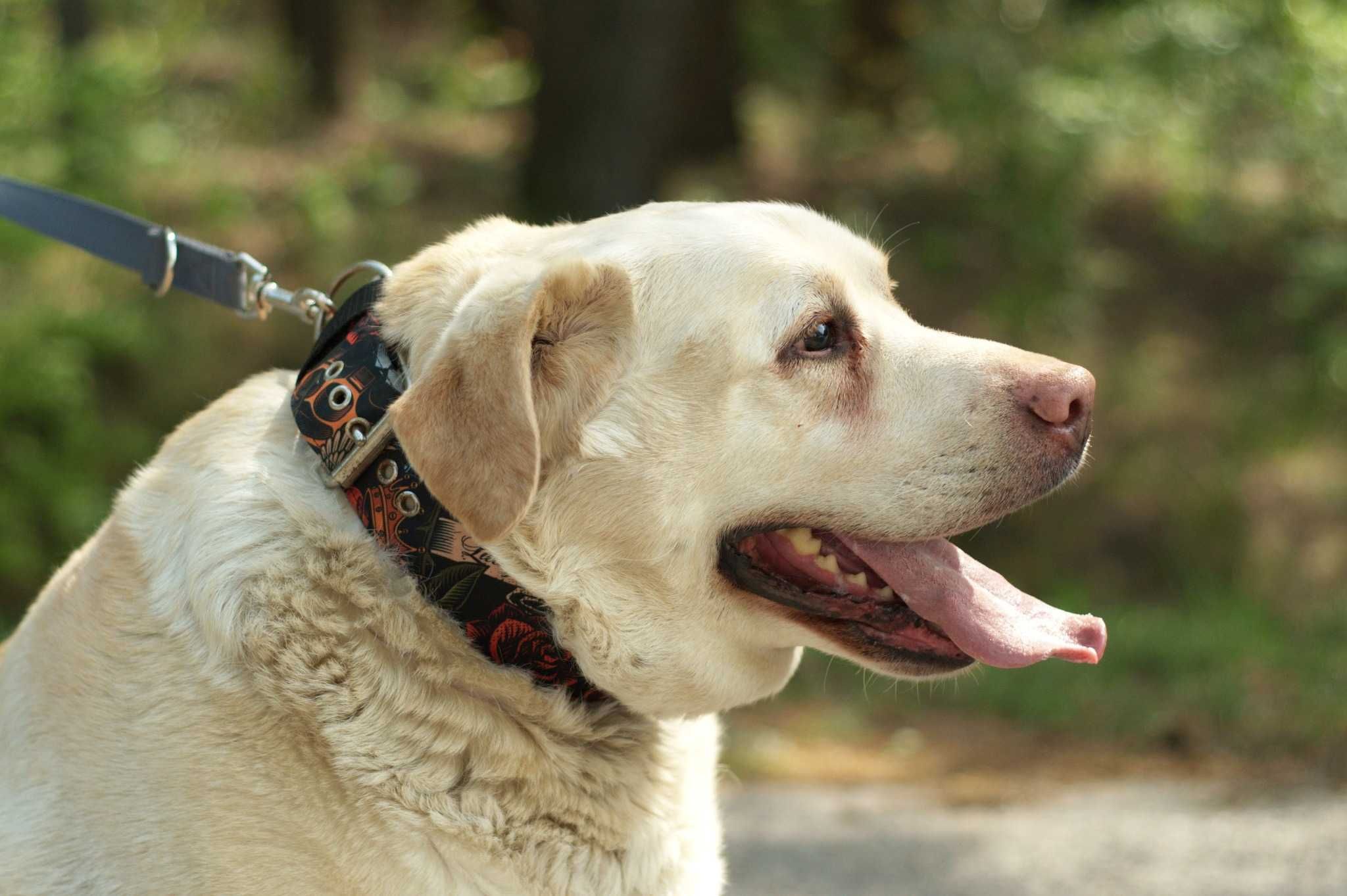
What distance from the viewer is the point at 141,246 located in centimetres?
311

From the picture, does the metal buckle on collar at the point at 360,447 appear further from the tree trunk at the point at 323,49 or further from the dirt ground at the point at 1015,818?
the tree trunk at the point at 323,49

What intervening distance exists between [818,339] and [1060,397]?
49 cm

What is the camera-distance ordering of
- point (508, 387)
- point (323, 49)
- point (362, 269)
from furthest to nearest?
point (323, 49)
point (362, 269)
point (508, 387)

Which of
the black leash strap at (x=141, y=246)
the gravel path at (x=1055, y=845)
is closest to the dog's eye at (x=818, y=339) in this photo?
the black leash strap at (x=141, y=246)

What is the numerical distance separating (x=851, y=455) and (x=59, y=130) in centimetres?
807

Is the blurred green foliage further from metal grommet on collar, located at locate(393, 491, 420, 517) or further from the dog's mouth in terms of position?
metal grommet on collar, located at locate(393, 491, 420, 517)

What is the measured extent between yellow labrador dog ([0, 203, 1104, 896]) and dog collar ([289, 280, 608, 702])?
0.02 meters

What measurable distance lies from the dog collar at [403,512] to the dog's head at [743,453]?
5 centimetres

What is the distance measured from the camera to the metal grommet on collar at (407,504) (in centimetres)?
238

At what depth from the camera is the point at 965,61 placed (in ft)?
30.0

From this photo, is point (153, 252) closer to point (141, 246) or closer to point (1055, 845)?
point (141, 246)

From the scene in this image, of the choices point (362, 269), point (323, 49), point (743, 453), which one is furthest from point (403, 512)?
point (323, 49)

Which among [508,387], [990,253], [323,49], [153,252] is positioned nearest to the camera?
[508,387]

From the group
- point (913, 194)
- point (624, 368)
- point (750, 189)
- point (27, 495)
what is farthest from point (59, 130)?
point (624, 368)
